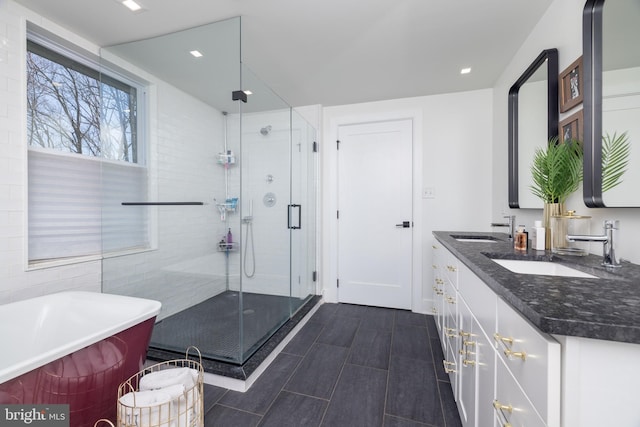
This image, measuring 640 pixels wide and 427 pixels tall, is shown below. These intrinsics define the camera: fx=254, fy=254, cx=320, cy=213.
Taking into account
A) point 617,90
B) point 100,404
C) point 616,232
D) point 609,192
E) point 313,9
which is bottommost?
point 100,404

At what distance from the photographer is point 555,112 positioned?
5.07 feet

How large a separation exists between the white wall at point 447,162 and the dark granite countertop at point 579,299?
1673mm

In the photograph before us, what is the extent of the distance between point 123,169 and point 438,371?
2.90 m

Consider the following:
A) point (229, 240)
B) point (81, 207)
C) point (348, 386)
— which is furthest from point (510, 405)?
point (81, 207)

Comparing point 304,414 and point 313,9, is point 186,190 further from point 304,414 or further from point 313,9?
point 304,414

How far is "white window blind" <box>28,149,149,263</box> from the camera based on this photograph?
175 cm

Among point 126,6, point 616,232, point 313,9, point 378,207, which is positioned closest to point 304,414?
point 616,232

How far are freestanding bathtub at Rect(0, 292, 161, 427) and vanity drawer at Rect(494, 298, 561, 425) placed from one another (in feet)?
5.01

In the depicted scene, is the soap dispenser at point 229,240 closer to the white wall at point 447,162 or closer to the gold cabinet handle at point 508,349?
the gold cabinet handle at point 508,349

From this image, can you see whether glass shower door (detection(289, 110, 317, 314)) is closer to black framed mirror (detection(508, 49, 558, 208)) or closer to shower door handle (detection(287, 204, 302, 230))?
shower door handle (detection(287, 204, 302, 230))

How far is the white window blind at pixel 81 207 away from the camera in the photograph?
5.75 feet

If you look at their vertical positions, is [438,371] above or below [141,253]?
below

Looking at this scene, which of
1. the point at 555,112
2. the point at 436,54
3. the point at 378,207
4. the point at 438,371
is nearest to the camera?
the point at 555,112

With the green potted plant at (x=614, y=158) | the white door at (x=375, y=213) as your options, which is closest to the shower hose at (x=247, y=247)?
the white door at (x=375, y=213)
